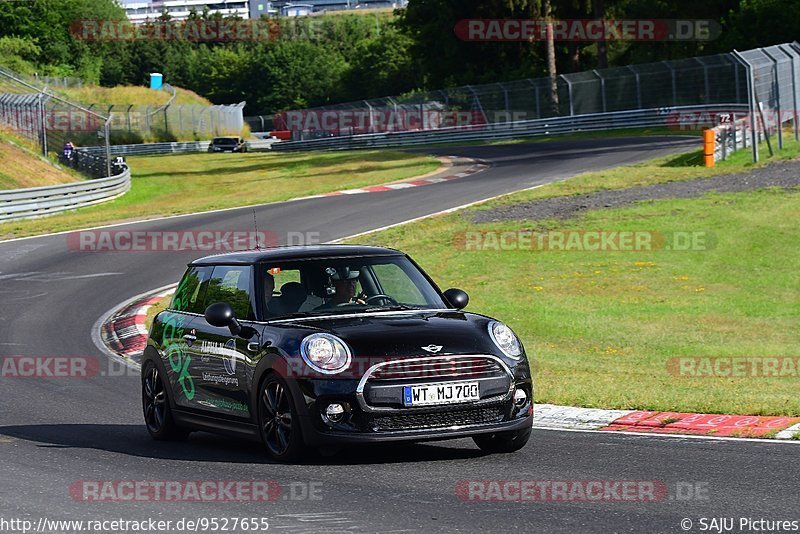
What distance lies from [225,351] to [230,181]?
40.0 metres

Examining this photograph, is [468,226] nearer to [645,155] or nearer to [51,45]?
[645,155]

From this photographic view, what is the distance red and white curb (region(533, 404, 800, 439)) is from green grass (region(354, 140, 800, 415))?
0.33 m

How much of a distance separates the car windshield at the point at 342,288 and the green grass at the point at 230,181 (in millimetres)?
21880

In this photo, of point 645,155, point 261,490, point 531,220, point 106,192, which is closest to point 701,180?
point 531,220

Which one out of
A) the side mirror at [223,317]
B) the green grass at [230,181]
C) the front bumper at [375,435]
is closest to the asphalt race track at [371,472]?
the front bumper at [375,435]

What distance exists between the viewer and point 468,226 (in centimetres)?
2609

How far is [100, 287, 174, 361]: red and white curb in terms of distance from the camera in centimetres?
1631

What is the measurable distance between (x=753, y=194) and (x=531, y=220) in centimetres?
492

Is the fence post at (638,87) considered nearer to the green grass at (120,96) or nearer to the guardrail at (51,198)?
the guardrail at (51,198)

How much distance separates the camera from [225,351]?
9.19 meters

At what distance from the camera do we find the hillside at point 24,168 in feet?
147
